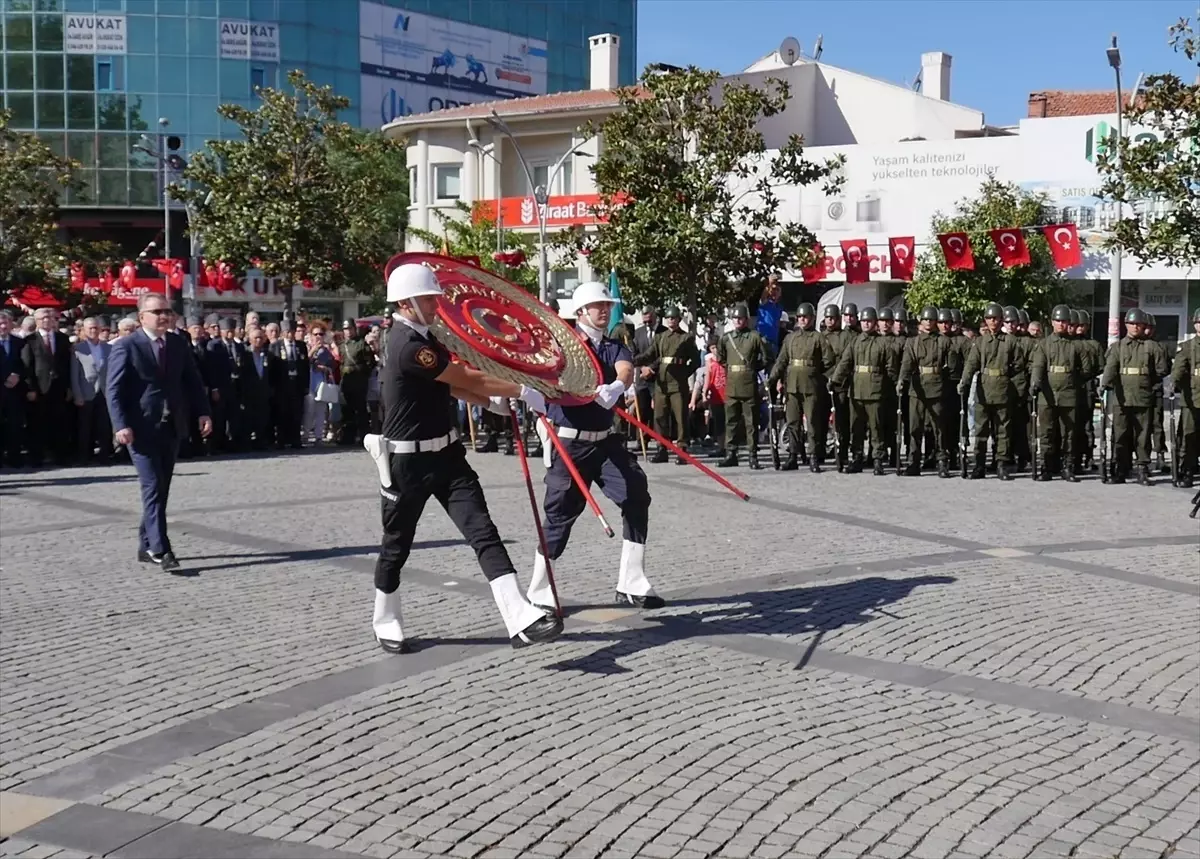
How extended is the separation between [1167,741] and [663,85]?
636 inches

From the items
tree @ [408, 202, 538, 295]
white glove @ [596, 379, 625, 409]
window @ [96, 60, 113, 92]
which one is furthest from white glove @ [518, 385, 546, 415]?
window @ [96, 60, 113, 92]

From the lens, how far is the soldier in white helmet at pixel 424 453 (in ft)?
22.8

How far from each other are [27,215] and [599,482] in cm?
2805

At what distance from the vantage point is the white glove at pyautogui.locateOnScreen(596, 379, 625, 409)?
7.88 metres

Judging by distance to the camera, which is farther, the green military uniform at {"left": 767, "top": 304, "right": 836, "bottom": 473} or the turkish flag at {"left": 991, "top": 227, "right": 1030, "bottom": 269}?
the turkish flag at {"left": 991, "top": 227, "right": 1030, "bottom": 269}

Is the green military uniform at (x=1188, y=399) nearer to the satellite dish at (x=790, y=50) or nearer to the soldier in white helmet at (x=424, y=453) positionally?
the soldier in white helmet at (x=424, y=453)

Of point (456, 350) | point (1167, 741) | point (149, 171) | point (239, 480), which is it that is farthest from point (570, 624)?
point (149, 171)

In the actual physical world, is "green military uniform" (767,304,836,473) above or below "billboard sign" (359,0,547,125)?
below

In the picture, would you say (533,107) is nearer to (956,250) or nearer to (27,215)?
(27,215)

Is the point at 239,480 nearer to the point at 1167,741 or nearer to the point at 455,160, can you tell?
the point at 1167,741

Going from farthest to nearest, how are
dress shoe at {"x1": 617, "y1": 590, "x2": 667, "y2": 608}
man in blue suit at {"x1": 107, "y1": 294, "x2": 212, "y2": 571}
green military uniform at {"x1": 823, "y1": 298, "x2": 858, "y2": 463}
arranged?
green military uniform at {"x1": 823, "y1": 298, "x2": 858, "y2": 463} < man in blue suit at {"x1": 107, "y1": 294, "x2": 212, "y2": 571} < dress shoe at {"x1": 617, "y1": 590, "x2": 667, "y2": 608}

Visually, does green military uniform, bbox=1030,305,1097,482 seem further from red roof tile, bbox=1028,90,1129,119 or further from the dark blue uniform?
red roof tile, bbox=1028,90,1129,119

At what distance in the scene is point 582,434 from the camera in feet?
27.0

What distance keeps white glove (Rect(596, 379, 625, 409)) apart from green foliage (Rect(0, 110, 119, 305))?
90.7ft
